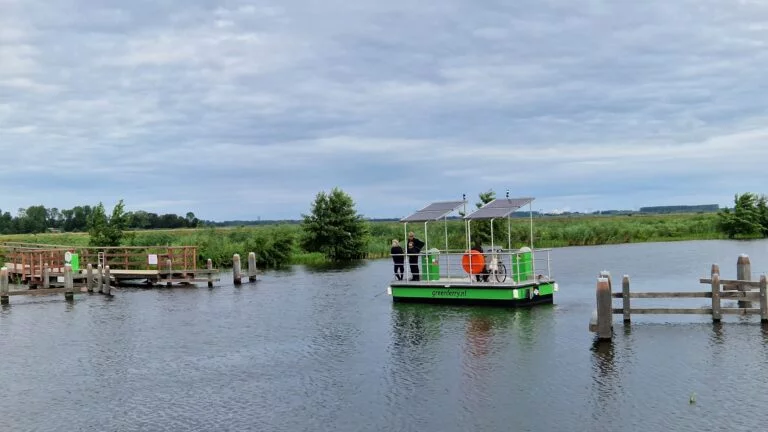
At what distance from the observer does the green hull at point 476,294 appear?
2716cm

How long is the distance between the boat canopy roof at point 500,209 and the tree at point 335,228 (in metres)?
33.5

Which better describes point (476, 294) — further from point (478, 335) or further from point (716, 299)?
point (716, 299)

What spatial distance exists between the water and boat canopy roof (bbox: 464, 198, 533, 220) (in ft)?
11.3

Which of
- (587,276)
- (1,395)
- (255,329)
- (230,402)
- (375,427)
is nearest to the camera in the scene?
(375,427)

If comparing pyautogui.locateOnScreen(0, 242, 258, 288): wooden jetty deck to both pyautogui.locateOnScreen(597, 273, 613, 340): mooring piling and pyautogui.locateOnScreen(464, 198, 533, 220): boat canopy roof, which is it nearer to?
pyautogui.locateOnScreen(464, 198, 533, 220): boat canopy roof

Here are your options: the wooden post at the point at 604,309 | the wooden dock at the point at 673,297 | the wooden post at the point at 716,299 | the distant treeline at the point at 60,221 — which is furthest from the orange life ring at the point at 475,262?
the distant treeline at the point at 60,221

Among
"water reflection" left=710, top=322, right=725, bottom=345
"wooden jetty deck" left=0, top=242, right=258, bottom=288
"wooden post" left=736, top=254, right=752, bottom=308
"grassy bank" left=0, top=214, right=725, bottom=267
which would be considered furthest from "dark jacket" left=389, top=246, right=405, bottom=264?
"grassy bank" left=0, top=214, right=725, bottom=267

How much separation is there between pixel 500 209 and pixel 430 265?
12.5ft

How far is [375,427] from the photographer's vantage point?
45.6 feet

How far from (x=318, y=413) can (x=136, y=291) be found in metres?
28.5

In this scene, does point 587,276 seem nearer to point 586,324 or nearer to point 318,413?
point 586,324

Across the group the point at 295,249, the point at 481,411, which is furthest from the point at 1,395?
the point at 295,249

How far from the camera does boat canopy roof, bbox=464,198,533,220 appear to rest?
27.6 metres

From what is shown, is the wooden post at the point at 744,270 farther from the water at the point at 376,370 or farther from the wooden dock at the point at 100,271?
the wooden dock at the point at 100,271
